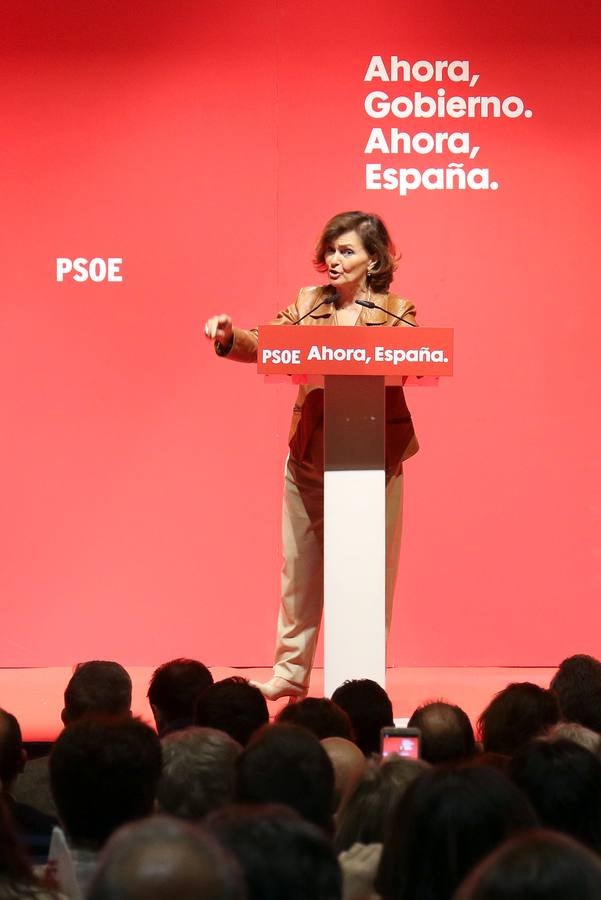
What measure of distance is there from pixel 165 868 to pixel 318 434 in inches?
132

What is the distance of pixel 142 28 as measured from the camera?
19.2 feet

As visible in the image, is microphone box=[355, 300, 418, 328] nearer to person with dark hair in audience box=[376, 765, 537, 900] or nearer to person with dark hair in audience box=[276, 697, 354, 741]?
person with dark hair in audience box=[276, 697, 354, 741]

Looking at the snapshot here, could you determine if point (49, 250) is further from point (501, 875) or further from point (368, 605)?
point (501, 875)

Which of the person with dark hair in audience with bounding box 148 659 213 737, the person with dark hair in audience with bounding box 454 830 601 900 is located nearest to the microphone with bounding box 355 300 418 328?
the person with dark hair in audience with bounding box 148 659 213 737

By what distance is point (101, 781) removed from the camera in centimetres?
229

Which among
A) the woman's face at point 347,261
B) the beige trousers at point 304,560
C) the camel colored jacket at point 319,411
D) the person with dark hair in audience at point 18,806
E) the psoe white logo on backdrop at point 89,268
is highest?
the psoe white logo on backdrop at point 89,268

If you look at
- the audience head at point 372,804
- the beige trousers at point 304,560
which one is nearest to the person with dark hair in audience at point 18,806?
the audience head at point 372,804

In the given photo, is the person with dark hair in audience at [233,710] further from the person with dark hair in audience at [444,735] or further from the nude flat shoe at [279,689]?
the nude flat shoe at [279,689]

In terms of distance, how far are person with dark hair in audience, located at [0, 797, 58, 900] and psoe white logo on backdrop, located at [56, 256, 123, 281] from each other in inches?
167

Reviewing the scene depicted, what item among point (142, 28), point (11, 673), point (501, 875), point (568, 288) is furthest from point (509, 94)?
point (501, 875)

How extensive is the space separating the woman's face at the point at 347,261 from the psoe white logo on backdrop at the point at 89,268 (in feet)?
5.34

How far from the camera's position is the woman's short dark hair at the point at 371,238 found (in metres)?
4.50

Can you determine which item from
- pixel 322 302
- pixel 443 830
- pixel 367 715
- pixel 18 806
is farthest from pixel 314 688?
pixel 443 830

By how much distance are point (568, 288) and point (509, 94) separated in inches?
32.2
